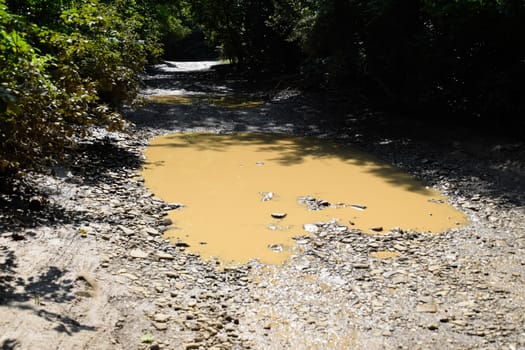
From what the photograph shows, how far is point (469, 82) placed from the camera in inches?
453

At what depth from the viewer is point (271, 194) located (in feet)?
27.6

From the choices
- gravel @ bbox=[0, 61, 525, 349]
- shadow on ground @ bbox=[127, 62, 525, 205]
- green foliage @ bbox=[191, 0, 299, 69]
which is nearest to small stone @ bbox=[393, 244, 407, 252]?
gravel @ bbox=[0, 61, 525, 349]

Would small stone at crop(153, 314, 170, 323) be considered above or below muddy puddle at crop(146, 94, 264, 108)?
above

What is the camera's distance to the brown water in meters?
6.70

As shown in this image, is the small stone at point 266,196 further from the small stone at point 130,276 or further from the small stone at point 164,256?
the small stone at point 130,276

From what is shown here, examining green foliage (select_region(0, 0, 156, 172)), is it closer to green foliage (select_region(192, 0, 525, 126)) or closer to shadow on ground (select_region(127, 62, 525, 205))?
shadow on ground (select_region(127, 62, 525, 205))

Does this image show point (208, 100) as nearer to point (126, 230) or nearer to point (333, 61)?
point (333, 61)

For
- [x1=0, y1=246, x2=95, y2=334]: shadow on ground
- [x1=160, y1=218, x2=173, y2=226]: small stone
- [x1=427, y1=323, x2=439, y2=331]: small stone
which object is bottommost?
[x1=427, y1=323, x2=439, y2=331]: small stone

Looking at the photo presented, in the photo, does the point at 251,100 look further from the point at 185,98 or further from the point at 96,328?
the point at 96,328

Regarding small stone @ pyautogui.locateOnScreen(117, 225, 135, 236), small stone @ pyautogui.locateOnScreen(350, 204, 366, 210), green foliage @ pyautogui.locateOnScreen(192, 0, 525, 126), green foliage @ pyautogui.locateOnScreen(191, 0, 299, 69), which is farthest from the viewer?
green foliage @ pyautogui.locateOnScreen(191, 0, 299, 69)

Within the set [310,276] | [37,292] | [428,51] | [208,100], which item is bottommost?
[208,100]

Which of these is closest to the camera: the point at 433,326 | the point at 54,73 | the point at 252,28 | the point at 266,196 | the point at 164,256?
the point at 433,326

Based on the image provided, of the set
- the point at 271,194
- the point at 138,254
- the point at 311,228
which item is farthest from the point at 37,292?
the point at 271,194

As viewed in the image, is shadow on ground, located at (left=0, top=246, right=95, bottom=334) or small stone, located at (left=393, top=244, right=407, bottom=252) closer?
shadow on ground, located at (left=0, top=246, right=95, bottom=334)
